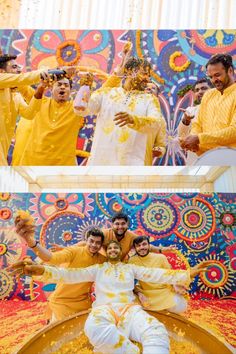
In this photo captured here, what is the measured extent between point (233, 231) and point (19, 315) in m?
1.25

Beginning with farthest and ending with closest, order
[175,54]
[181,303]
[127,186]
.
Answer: [175,54], [127,186], [181,303]

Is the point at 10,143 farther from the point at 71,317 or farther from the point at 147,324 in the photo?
the point at 147,324

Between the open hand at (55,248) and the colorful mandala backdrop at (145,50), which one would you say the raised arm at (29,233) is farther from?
the colorful mandala backdrop at (145,50)

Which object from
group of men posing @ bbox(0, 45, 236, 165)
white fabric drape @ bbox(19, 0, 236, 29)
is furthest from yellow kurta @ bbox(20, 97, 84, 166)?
white fabric drape @ bbox(19, 0, 236, 29)

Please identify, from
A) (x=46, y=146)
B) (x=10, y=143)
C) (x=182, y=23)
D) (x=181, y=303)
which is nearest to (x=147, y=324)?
(x=181, y=303)

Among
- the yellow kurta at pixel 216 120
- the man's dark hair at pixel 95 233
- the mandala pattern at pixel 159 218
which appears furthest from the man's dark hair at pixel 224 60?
the man's dark hair at pixel 95 233

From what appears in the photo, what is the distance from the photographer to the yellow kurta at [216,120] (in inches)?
149

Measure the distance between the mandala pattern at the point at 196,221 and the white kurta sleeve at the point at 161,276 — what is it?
0.22 meters

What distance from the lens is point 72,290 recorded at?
320 cm

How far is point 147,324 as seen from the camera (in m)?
2.98

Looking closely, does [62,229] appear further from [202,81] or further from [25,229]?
[202,81]

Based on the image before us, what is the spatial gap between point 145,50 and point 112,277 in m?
1.88

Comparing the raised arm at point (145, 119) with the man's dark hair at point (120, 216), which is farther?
the raised arm at point (145, 119)

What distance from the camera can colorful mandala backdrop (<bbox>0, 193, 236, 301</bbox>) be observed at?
3234 mm
